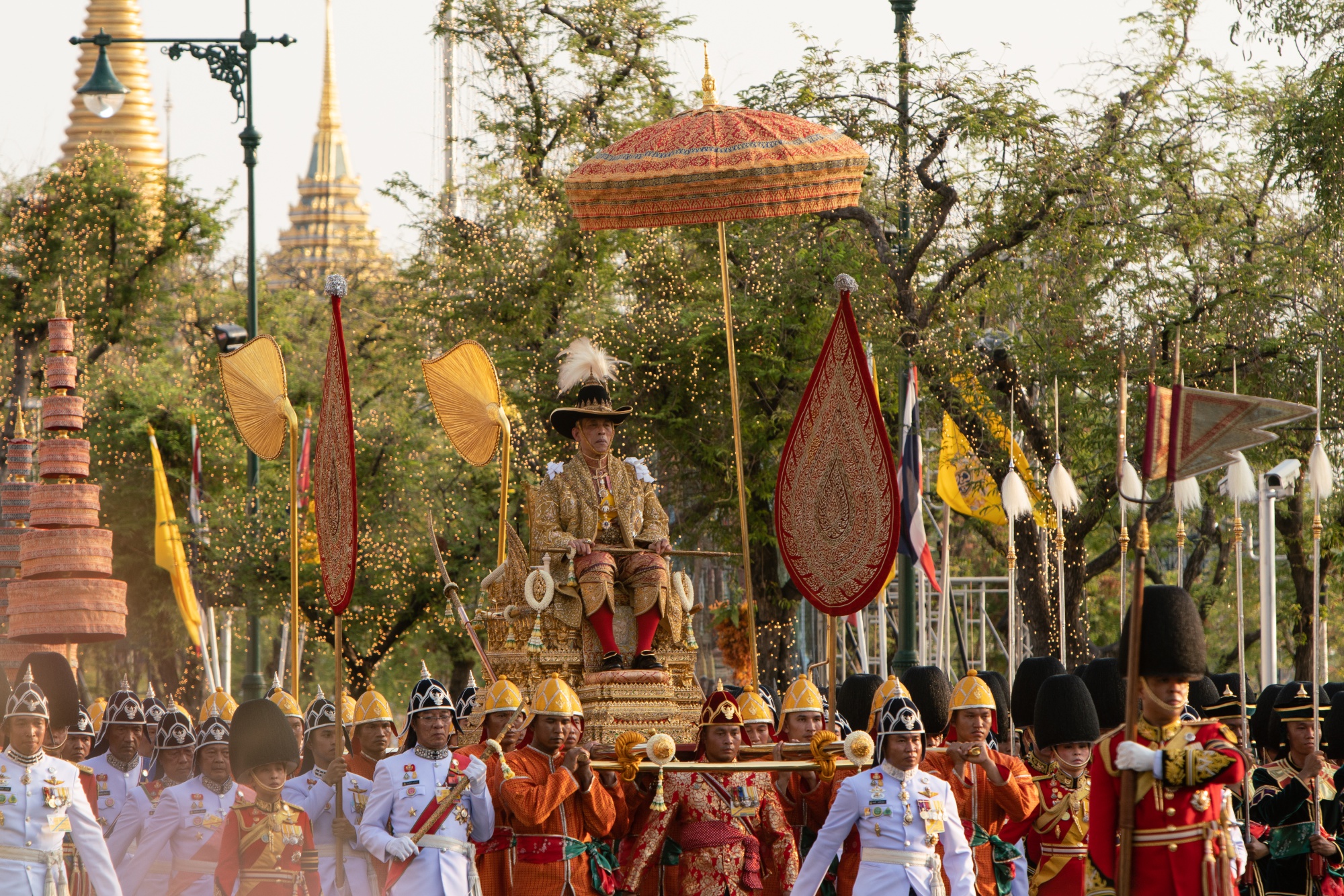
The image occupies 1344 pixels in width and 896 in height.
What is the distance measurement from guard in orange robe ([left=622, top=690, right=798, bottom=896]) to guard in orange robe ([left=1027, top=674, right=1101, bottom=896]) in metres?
1.37

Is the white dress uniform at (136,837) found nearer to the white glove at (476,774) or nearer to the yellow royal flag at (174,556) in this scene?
the white glove at (476,774)

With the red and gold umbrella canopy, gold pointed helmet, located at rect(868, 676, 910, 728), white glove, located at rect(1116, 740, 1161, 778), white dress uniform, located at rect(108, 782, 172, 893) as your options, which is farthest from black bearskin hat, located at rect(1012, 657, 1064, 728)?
white dress uniform, located at rect(108, 782, 172, 893)

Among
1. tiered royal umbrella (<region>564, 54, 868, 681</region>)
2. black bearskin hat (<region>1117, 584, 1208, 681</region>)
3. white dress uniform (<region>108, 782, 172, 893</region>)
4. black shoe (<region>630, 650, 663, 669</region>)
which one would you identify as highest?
tiered royal umbrella (<region>564, 54, 868, 681</region>)

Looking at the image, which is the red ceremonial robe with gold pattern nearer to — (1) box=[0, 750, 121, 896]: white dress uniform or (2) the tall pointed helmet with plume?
(1) box=[0, 750, 121, 896]: white dress uniform

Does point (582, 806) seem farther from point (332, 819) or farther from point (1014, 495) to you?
point (1014, 495)

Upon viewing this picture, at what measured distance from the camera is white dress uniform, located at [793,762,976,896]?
889 centimetres

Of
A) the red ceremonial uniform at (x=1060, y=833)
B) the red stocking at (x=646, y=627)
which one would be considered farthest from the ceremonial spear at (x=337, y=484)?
the red ceremonial uniform at (x=1060, y=833)

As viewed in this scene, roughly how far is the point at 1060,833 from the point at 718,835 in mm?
1798

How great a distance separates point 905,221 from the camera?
17.8 m

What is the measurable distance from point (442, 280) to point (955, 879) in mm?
19387

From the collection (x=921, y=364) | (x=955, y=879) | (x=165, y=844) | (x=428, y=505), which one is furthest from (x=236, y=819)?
(x=428, y=505)

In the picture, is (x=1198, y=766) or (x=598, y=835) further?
(x=598, y=835)

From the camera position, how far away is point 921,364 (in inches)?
738

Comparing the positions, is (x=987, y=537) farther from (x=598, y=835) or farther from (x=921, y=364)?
(x=598, y=835)
